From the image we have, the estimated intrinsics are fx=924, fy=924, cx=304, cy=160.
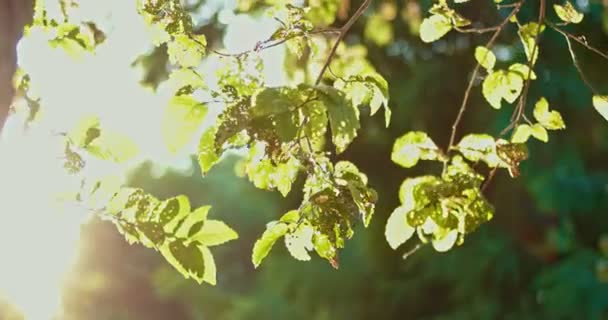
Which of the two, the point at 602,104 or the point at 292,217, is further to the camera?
the point at 602,104

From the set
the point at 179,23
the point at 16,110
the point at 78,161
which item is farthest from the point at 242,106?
the point at 16,110

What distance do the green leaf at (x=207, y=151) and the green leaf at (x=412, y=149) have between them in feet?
2.25

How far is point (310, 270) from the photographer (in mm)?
14016

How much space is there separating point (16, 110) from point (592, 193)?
10.8 meters

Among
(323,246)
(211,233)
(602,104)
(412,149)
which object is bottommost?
(602,104)

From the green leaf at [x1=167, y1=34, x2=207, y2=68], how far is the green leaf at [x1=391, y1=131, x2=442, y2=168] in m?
0.68

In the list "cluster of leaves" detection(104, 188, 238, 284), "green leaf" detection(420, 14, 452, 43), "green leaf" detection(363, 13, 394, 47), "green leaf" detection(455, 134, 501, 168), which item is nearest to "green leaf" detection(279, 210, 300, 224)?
"cluster of leaves" detection(104, 188, 238, 284)

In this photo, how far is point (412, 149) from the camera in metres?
2.69

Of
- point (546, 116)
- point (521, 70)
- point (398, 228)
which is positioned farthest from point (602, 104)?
point (398, 228)

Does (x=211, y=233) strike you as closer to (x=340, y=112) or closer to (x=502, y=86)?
(x=340, y=112)

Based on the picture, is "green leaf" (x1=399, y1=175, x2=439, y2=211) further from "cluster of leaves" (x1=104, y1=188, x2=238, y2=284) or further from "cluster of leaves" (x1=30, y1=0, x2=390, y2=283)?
"cluster of leaves" (x1=104, y1=188, x2=238, y2=284)

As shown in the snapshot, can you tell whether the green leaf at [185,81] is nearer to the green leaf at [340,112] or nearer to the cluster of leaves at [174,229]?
the cluster of leaves at [174,229]

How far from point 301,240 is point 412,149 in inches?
20.9

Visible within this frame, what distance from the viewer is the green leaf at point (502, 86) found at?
8.89ft
